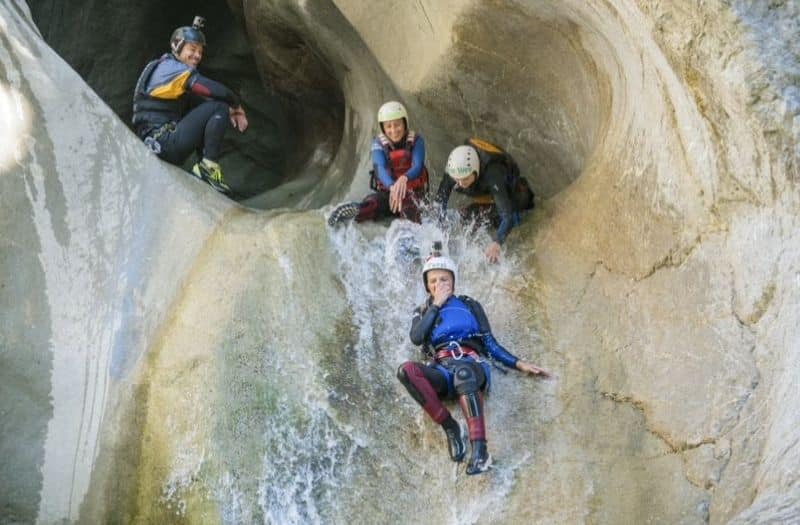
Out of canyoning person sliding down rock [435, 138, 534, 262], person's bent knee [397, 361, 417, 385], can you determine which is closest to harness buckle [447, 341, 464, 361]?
person's bent knee [397, 361, 417, 385]

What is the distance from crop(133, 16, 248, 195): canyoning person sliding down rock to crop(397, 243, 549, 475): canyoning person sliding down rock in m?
2.06

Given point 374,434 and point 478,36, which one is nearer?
point 374,434

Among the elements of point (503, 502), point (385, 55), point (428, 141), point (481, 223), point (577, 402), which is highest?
point (385, 55)

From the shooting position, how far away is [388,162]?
10.0 meters

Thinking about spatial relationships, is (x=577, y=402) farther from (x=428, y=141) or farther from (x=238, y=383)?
(x=428, y=141)

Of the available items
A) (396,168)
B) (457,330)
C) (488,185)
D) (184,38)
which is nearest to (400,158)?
(396,168)

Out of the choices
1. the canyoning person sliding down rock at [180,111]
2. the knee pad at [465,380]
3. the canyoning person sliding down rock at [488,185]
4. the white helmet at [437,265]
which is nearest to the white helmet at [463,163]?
the canyoning person sliding down rock at [488,185]

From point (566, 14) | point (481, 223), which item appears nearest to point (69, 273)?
point (481, 223)

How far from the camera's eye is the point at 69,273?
28.4ft

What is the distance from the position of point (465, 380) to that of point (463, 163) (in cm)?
237

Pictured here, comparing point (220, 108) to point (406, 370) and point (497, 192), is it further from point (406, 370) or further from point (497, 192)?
point (406, 370)

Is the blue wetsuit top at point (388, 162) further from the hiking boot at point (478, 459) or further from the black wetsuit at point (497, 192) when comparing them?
the hiking boot at point (478, 459)

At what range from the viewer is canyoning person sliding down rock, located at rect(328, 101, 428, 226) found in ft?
32.1

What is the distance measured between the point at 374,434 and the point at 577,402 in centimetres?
135
